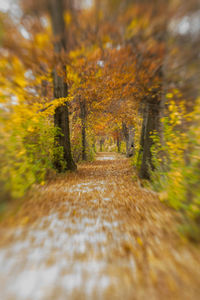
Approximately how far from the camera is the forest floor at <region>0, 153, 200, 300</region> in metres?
1.39

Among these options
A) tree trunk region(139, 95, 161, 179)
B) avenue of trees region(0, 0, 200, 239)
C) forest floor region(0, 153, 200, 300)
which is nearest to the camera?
forest floor region(0, 153, 200, 300)

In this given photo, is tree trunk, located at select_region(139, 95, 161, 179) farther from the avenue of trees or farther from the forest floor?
the forest floor

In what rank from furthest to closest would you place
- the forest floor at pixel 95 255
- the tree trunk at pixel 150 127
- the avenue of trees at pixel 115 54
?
the tree trunk at pixel 150 127
the avenue of trees at pixel 115 54
the forest floor at pixel 95 255

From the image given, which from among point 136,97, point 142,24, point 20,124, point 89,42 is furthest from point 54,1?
point 136,97

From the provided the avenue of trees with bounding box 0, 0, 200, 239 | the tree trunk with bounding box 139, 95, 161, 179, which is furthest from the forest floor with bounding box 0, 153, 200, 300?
the tree trunk with bounding box 139, 95, 161, 179

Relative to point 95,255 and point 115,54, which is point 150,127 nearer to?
point 115,54

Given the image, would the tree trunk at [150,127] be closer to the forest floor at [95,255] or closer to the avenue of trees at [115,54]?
the avenue of trees at [115,54]

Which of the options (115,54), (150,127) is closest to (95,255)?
(150,127)

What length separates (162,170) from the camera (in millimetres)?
3725

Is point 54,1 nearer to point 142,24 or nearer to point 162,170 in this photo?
point 142,24

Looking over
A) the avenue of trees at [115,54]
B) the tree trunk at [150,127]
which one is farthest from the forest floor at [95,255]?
the tree trunk at [150,127]

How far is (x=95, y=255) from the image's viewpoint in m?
1.88

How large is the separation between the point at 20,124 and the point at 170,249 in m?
3.26

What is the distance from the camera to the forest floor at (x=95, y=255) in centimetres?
139
